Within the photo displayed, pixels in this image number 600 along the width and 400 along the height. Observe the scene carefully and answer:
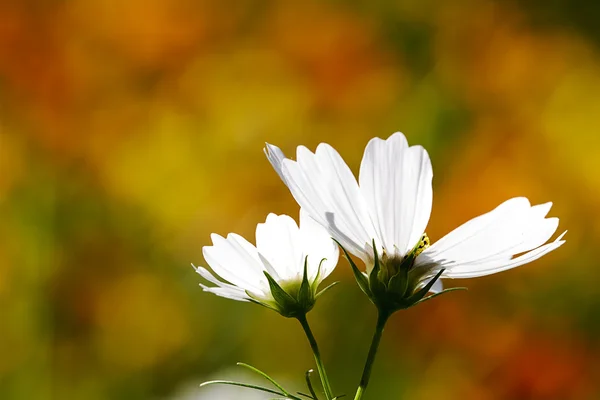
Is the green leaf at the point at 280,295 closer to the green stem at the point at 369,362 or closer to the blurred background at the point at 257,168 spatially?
the green stem at the point at 369,362

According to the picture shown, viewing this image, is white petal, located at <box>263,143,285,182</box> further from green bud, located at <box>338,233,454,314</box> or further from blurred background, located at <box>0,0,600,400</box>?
blurred background, located at <box>0,0,600,400</box>

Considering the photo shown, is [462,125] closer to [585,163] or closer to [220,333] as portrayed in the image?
[585,163]

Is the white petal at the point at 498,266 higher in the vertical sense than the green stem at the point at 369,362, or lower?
higher

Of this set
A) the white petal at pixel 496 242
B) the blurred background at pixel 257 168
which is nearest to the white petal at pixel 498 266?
the white petal at pixel 496 242

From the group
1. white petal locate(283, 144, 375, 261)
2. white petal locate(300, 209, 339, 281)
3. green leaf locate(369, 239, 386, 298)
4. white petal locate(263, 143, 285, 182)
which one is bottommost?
green leaf locate(369, 239, 386, 298)

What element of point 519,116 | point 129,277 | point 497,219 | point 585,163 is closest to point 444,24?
point 519,116

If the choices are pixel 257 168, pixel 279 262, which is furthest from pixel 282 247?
pixel 257 168

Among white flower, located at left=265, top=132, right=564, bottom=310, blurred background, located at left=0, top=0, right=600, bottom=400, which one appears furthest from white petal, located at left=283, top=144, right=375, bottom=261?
blurred background, located at left=0, top=0, right=600, bottom=400
